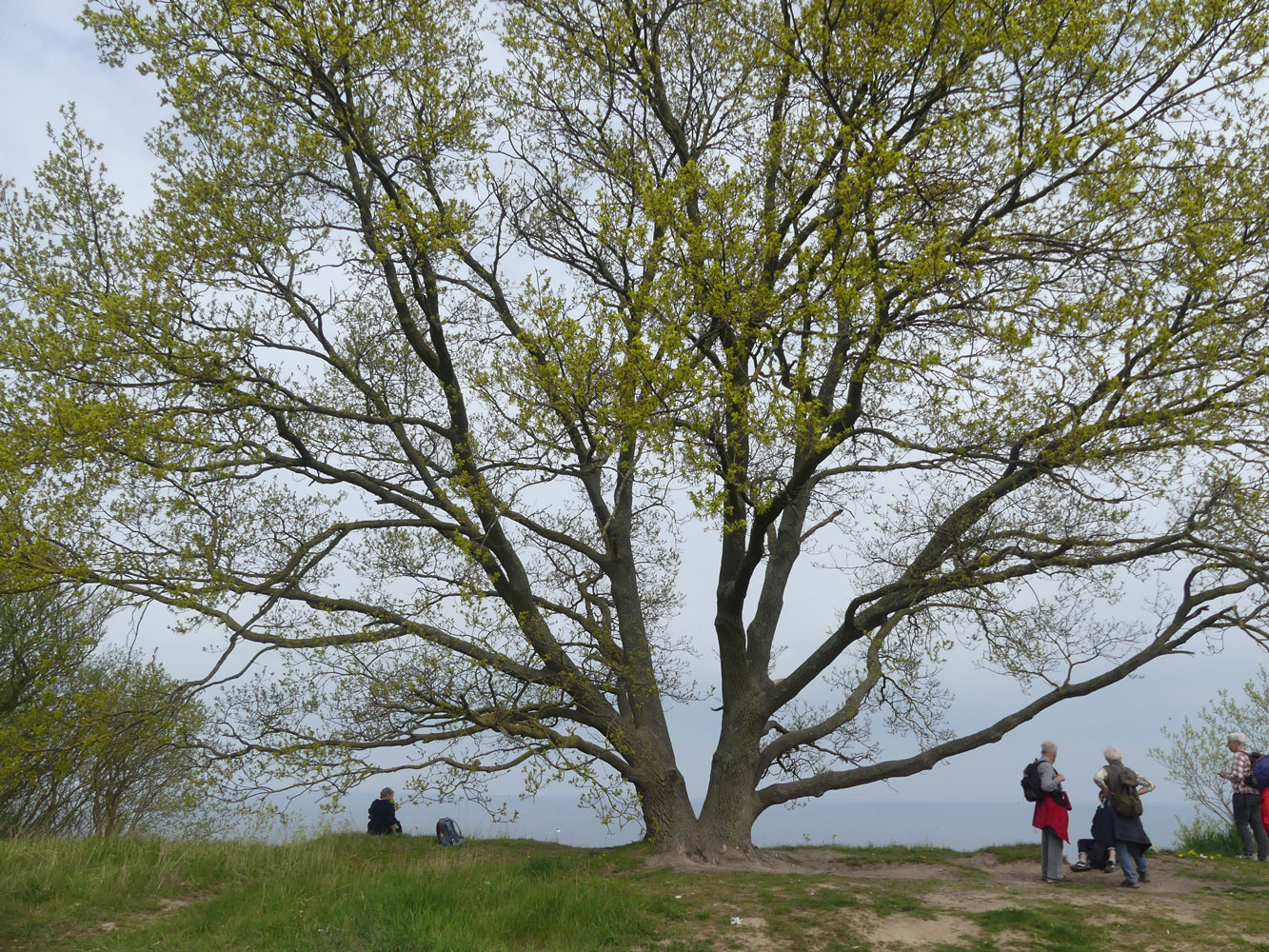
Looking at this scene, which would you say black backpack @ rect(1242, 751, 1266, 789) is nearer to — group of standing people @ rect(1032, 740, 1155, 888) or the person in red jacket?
group of standing people @ rect(1032, 740, 1155, 888)

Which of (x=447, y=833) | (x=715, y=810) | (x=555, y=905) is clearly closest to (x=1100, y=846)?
(x=715, y=810)

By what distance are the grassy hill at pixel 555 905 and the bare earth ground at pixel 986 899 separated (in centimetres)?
3

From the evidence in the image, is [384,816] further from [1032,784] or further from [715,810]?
[1032,784]

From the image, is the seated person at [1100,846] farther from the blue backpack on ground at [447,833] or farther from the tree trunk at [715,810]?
the blue backpack on ground at [447,833]

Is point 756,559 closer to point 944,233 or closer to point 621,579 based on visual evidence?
point 621,579

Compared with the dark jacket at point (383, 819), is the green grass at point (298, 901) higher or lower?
lower

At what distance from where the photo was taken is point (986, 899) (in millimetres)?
10273

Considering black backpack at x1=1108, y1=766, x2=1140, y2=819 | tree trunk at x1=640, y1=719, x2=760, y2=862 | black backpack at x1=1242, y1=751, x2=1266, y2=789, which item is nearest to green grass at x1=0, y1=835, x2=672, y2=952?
tree trunk at x1=640, y1=719, x2=760, y2=862

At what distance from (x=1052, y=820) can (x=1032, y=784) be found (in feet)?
1.56

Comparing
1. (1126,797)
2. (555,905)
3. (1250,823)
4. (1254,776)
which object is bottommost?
(555,905)

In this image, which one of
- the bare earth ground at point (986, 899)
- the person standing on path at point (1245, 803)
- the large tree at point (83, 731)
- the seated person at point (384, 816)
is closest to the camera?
the bare earth ground at point (986, 899)

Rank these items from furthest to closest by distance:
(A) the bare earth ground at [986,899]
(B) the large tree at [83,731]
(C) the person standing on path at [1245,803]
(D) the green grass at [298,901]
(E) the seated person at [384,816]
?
(E) the seated person at [384,816]
(C) the person standing on path at [1245,803]
(B) the large tree at [83,731]
(A) the bare earth ground at [986,899]
(D) the green grass at [298,901]

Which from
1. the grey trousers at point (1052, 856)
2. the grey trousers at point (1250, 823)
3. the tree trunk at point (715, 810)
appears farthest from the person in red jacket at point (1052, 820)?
the tree trunk at point (715, 810)

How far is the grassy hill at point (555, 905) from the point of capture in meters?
8.76
